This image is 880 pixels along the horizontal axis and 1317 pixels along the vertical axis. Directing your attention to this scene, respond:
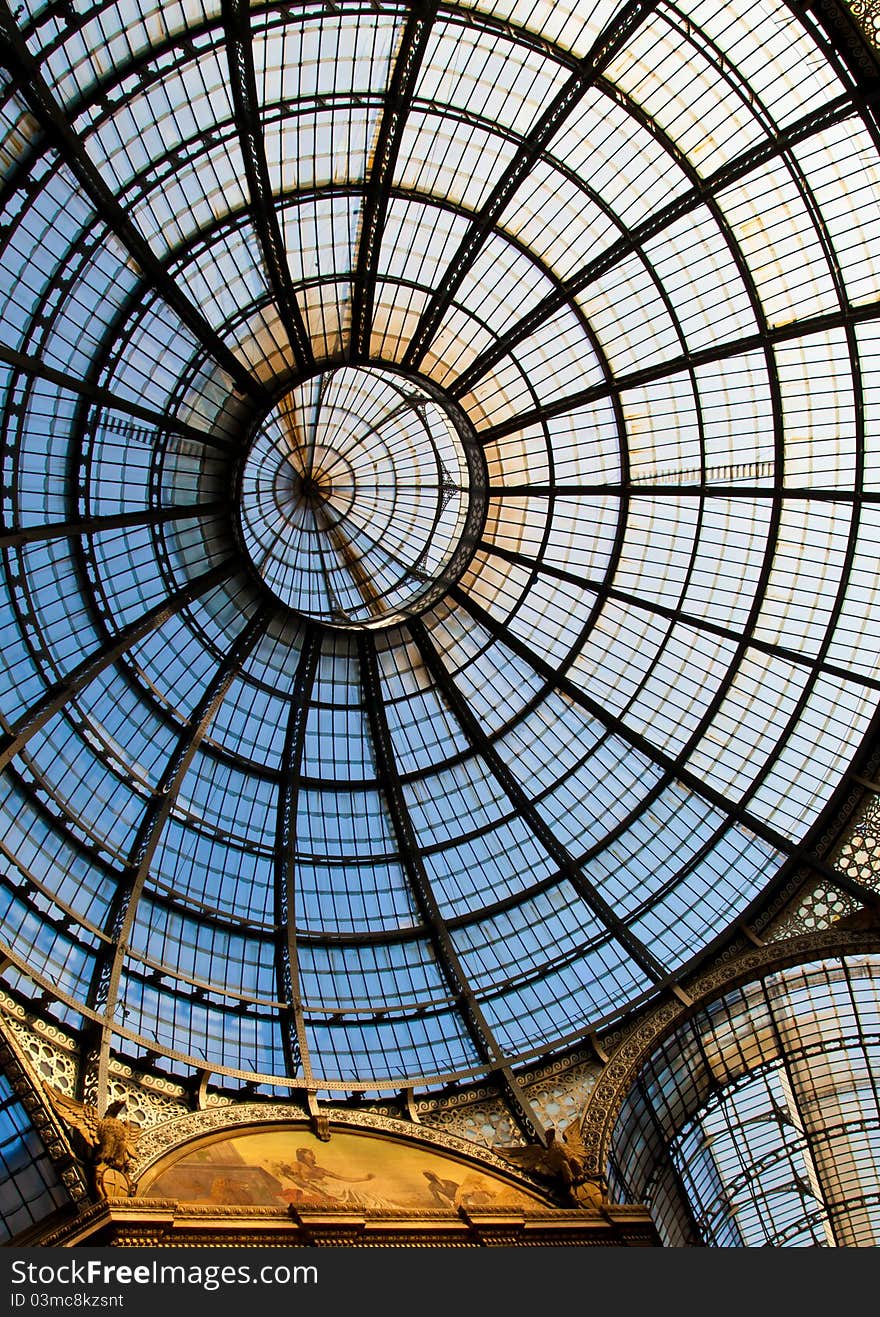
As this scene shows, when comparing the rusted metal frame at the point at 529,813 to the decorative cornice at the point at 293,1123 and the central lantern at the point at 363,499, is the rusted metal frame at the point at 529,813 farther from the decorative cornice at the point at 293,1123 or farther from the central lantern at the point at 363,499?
the decorative cornice at the point at 293,1123

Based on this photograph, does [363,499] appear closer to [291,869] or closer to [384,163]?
[384,163]

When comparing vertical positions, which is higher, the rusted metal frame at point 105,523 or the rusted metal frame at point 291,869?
the rusted metal frame at point 105,523

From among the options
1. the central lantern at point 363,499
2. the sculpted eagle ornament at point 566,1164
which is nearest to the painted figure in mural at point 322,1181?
the sculpted eagle ornament at point 566,1164

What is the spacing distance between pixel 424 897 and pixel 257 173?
68.8 ft

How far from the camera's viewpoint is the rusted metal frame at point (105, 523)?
85.8ft

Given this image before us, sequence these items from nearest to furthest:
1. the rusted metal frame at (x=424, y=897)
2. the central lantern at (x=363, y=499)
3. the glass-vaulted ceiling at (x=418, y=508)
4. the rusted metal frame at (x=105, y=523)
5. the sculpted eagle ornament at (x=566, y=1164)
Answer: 1. the rusted metal frame at (x=105, y=523)
2. the glass-vaulted ceiling at (x=418, y=508)
3. the sculpted eagle ornament at (x=566, y=1164)
4. the rusted metal frame at (x=424, y=897)
5. the central lantern at (x=363, y=499)

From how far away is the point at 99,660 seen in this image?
1159 inches

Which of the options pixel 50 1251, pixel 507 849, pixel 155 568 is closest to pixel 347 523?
pixel 155 568

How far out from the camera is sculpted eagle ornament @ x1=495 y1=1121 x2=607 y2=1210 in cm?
2712

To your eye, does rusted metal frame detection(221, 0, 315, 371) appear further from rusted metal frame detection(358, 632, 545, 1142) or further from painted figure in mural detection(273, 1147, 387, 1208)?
painted figure in mural detection(273, 1147, 387, 1208)

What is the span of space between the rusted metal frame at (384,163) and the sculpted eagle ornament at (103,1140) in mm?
21269

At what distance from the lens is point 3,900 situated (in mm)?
26500

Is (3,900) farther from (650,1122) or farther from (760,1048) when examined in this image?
(760,1048)

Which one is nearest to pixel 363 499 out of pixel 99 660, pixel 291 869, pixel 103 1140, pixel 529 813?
pixel 99 660
